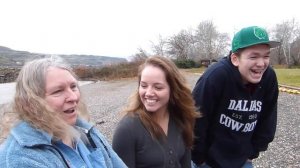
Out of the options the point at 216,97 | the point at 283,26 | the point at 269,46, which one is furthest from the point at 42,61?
the point at 283,26

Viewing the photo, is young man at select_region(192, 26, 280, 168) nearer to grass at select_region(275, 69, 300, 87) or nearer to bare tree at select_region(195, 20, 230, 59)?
grass at select_region(275, 69, 300, 87)

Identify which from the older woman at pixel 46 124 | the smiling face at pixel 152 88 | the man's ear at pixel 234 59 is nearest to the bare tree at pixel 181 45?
the man's ear at pixel 234 59

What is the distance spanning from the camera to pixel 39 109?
1893 mm

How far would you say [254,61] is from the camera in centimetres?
274

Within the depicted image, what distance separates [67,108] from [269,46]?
168cm

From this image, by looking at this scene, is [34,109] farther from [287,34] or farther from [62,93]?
[287,34]

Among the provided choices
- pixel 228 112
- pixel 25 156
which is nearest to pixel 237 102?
pixel 228 112

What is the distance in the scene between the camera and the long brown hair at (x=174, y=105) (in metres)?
2.64

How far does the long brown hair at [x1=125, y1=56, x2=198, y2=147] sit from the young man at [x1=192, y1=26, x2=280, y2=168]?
12 cm

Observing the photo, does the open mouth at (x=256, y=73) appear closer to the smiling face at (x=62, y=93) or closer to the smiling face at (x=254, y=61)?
the smiling face at (x=254, y=61)

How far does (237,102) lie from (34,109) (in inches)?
67.0

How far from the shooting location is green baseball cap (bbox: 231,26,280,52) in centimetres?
272

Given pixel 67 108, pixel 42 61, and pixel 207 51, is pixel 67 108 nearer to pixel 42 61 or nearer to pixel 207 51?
pixel 42 61

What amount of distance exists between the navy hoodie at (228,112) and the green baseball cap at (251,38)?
219mm
